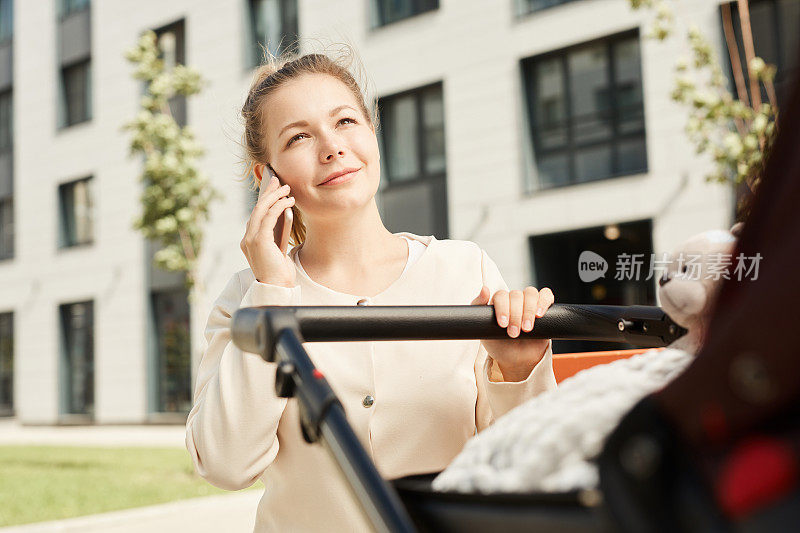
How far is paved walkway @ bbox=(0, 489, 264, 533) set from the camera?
19.0 feet

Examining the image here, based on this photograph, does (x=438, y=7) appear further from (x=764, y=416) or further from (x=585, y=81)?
(x=764, y=416)

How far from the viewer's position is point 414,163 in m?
14.1

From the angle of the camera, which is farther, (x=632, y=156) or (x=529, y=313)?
(x=632, y=156)

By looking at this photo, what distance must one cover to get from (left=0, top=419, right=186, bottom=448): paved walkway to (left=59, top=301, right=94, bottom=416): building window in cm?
58

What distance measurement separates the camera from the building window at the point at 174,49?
17.7 m

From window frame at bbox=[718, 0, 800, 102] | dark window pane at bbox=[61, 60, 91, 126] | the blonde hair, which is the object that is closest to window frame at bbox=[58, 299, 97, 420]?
dark window pane at bbox=[61, 60, 91, 126]

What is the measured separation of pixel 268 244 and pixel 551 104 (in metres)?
11.5

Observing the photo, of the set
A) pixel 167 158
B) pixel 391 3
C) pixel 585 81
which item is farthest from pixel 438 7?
pixel 167 158

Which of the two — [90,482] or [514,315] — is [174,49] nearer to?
[90,482]

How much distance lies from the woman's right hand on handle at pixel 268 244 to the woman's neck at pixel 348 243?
0.19m

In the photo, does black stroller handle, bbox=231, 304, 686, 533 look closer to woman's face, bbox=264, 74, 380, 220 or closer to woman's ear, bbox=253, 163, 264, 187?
woman's face, bbox=264, 74, 380, 220

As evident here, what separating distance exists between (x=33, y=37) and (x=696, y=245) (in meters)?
22.3

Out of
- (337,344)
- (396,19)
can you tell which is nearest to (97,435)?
(396,19)

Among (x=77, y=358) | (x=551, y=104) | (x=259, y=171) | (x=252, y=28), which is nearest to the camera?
(x=259, y=171)
